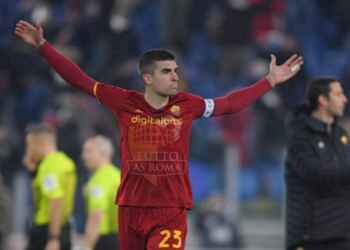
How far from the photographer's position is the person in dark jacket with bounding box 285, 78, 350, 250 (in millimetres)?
8867

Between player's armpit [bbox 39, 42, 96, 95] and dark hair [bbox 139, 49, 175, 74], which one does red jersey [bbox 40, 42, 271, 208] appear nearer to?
player's armpit [bbox 39, 42, 96, 95]

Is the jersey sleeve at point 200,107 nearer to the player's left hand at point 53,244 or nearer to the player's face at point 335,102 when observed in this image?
the player's face at point 335,102

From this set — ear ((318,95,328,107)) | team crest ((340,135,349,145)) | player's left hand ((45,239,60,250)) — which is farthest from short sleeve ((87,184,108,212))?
team crest ((340,135,349,145))

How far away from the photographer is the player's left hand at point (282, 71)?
828 centimetres

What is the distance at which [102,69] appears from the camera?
52.5 feet

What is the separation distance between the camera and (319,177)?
880 centimetres

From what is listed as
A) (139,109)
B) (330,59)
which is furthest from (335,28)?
(139,109)

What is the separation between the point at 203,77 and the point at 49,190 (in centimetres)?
584

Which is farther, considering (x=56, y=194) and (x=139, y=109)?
(x=56, y=194)

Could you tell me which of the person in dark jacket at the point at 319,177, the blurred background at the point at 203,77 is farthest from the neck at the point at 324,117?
the blurred background at the point at 203,77

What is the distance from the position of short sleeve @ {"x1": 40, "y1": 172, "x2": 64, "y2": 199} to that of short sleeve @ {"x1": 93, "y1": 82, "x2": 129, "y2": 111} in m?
2.53

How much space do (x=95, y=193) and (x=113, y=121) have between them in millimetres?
4362

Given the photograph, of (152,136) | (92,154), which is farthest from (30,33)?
(92,154)

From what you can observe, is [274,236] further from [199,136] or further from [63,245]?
[63,245]
